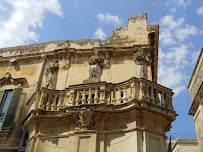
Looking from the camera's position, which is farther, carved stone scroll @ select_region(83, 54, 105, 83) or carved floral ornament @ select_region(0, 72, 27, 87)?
carved floral ornament @ select_region(0, 72, 27, 87)

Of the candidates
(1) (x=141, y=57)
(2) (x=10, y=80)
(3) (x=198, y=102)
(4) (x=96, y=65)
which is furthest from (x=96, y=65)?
(3) (x=198, y=102)

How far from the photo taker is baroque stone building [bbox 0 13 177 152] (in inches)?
304

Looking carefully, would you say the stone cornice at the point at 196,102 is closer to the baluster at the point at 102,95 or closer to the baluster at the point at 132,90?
the baluster at the point at 132,90

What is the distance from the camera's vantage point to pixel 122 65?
1112 centimetres

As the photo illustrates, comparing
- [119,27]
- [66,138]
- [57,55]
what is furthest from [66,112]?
[119,27]

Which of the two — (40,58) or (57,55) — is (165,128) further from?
(40,58)

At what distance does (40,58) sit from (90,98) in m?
5.99

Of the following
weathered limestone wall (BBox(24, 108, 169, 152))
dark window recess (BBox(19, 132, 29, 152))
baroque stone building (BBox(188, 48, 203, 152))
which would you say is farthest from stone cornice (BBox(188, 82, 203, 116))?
dark window recess (BBox(19, 132, 29, 152))

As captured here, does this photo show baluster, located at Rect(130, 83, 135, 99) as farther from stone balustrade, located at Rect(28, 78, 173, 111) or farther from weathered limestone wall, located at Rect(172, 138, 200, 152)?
weathered limestone wall, located at Rect(172, 138, 200, 152)

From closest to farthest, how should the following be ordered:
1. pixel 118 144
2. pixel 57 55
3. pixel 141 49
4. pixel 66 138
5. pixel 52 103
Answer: pixel 118 144, pixel 66 138, pixel 52 103, pixel 141 49, pixel 57 55

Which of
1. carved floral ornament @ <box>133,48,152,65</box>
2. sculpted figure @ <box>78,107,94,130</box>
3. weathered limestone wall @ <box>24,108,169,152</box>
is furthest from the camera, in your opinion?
carved floral ornament @ <box>133,48,152,65</box>

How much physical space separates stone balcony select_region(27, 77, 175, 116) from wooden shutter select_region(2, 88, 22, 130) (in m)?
2.11

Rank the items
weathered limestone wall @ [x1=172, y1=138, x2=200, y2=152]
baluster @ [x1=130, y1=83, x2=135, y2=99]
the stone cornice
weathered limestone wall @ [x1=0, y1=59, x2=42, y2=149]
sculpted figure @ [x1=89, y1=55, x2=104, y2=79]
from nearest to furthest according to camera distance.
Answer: baluster @ [x1=130, y1=83, x2=135, y2=99], weathered limestone wall @ [x1=0, y1=59, x2=42, y2=149], sculpted figure @ [x1=89, y1=55, x2=104, y2=79], the stone cornice, weathered limestone wall @ [x1=172, y1=138, x2=200, y2=152]

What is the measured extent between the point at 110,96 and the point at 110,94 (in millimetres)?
84
